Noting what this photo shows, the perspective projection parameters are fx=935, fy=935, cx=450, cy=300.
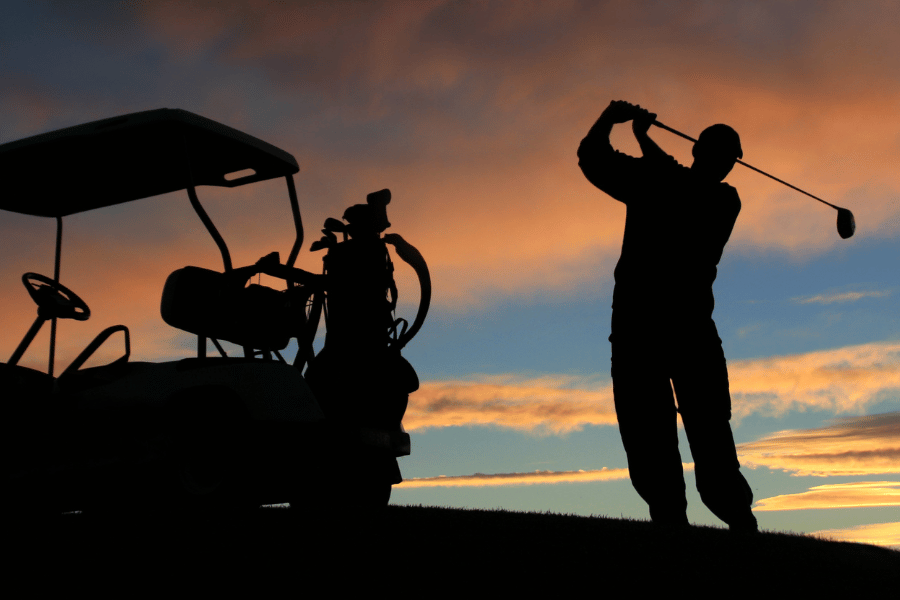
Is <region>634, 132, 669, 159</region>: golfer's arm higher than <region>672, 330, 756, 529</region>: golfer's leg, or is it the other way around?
<region>634, 132, 669, 159</region>: golfer's arm

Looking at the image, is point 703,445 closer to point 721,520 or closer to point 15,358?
point 721,520

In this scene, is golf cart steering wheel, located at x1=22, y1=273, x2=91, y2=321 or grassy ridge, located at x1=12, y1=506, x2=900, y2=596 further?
golf cart steering wheel, located at x1=22, y1=273, x2=91, y2=321

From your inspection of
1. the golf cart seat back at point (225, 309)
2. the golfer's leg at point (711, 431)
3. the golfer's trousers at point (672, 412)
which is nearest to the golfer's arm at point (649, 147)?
the golfer's trousers at point (672, 412)

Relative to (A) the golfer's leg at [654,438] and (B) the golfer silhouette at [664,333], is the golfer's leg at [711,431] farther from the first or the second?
(A) the golfer's leg at [654,438]

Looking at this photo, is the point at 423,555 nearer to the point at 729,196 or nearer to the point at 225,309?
the point at 225,309

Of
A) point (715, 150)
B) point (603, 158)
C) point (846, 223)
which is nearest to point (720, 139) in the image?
point (715, 150)

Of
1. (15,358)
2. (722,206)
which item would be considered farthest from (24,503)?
(722,206)

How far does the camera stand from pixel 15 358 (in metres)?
6.26

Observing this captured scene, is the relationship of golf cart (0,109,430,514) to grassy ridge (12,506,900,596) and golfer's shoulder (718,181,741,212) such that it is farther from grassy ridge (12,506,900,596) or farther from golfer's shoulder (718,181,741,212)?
golfer's shoulder (718,181,741,212)

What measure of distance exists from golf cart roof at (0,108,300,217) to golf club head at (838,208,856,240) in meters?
4.46

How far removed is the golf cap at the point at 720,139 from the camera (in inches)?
267

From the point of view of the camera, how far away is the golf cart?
5.84m

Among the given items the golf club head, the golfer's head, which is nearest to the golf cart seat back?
the golfer's head

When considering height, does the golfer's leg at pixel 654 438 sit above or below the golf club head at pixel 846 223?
below
